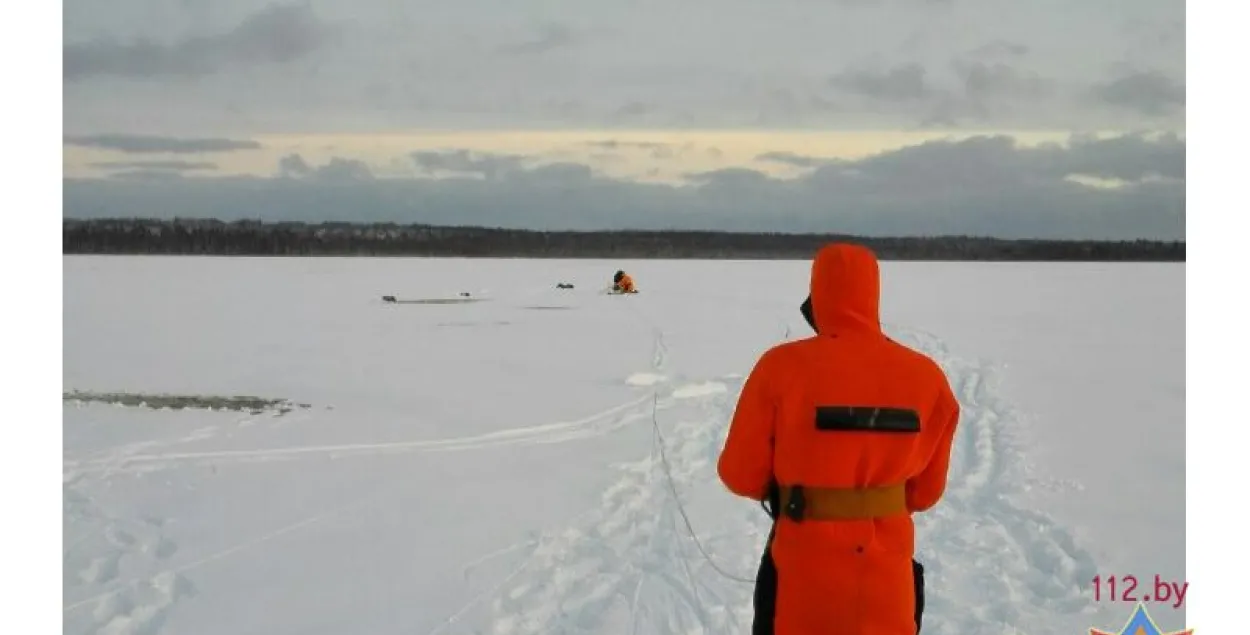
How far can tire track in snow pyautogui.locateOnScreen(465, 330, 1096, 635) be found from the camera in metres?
3.98

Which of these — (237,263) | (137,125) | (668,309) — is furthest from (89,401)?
(237,263)

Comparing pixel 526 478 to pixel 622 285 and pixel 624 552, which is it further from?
pixel 622 285

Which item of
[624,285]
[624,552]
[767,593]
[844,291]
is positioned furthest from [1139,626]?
[624,285]

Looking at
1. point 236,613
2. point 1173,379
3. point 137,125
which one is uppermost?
point 137,125

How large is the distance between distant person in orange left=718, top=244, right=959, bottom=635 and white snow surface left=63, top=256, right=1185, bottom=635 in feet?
4.96

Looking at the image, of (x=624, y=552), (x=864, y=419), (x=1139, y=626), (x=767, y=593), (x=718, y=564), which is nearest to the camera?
(x=864, y=419)

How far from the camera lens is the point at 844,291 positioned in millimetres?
2391

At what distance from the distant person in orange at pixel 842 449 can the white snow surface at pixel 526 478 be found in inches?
59.6

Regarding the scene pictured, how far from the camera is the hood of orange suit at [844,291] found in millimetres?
2389

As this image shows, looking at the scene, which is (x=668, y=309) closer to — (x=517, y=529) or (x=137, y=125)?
(x=137, y=125)

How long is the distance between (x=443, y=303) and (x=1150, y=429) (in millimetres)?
14087

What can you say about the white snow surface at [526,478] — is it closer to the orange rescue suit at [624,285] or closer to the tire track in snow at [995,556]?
the tire track in snow at [995,556]

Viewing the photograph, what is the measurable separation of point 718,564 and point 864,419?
2399 mm

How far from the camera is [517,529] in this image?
5152 millimetres
